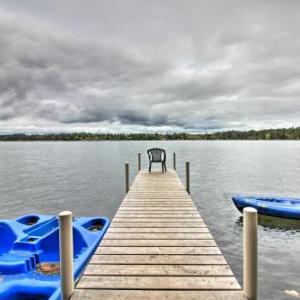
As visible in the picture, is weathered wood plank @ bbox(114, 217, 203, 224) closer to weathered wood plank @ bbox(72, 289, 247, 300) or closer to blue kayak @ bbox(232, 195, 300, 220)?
weathered wood plank @ bbox(72, 289, 247, 300)

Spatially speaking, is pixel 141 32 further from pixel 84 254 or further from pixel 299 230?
pixel 84 254

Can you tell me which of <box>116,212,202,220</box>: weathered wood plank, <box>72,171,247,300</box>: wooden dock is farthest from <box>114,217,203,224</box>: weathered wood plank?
<box>116,212,202,220</box>: weathered wood plank

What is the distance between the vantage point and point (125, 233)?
4.88m

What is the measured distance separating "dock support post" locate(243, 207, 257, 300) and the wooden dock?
13cm

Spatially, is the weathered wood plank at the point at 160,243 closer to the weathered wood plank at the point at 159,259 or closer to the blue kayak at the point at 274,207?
the weathered wood plank at the point at 159,259

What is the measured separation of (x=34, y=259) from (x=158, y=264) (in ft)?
11.1

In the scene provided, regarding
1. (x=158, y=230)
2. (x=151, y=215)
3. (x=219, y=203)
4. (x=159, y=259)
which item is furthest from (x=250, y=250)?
(x=219, y=203)

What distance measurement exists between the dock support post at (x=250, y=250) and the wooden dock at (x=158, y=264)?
0.42 feet

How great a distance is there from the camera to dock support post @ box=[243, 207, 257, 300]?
271cm

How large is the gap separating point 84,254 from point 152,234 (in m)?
2.07

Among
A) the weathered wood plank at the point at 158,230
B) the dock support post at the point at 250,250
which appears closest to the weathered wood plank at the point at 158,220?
the weathered wood plank at the point at 158,230

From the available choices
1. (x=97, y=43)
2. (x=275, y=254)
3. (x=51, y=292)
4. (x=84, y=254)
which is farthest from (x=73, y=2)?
(x=275, y=254)

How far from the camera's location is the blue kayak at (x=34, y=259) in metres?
4.48

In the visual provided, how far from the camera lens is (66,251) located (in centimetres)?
281
